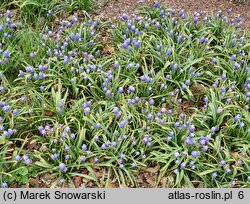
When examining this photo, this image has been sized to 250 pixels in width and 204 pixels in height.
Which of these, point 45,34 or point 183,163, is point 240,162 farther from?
point 45,34

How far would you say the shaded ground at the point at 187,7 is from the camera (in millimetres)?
6789

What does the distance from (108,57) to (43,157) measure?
6.50ft

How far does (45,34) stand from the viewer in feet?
20.7

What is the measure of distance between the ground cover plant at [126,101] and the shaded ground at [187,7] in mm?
371

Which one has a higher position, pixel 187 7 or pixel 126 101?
pixel 187 7

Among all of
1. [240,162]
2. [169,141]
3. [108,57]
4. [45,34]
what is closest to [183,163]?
[169,141]

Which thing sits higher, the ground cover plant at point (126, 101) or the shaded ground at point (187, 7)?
the shaded ground at point (187, 7)

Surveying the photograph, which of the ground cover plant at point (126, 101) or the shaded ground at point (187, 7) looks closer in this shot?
the ground cover plant at point (126, 101)

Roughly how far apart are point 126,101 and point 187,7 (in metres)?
2.74

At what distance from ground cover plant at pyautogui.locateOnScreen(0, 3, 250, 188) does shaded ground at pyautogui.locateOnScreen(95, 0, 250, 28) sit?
0.37 metres

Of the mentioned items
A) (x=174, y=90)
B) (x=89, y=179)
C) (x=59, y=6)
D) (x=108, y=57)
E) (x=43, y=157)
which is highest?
(x=59, y=6)

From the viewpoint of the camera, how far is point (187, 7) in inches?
273

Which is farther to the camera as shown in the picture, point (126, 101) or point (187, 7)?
point (187, 7)
